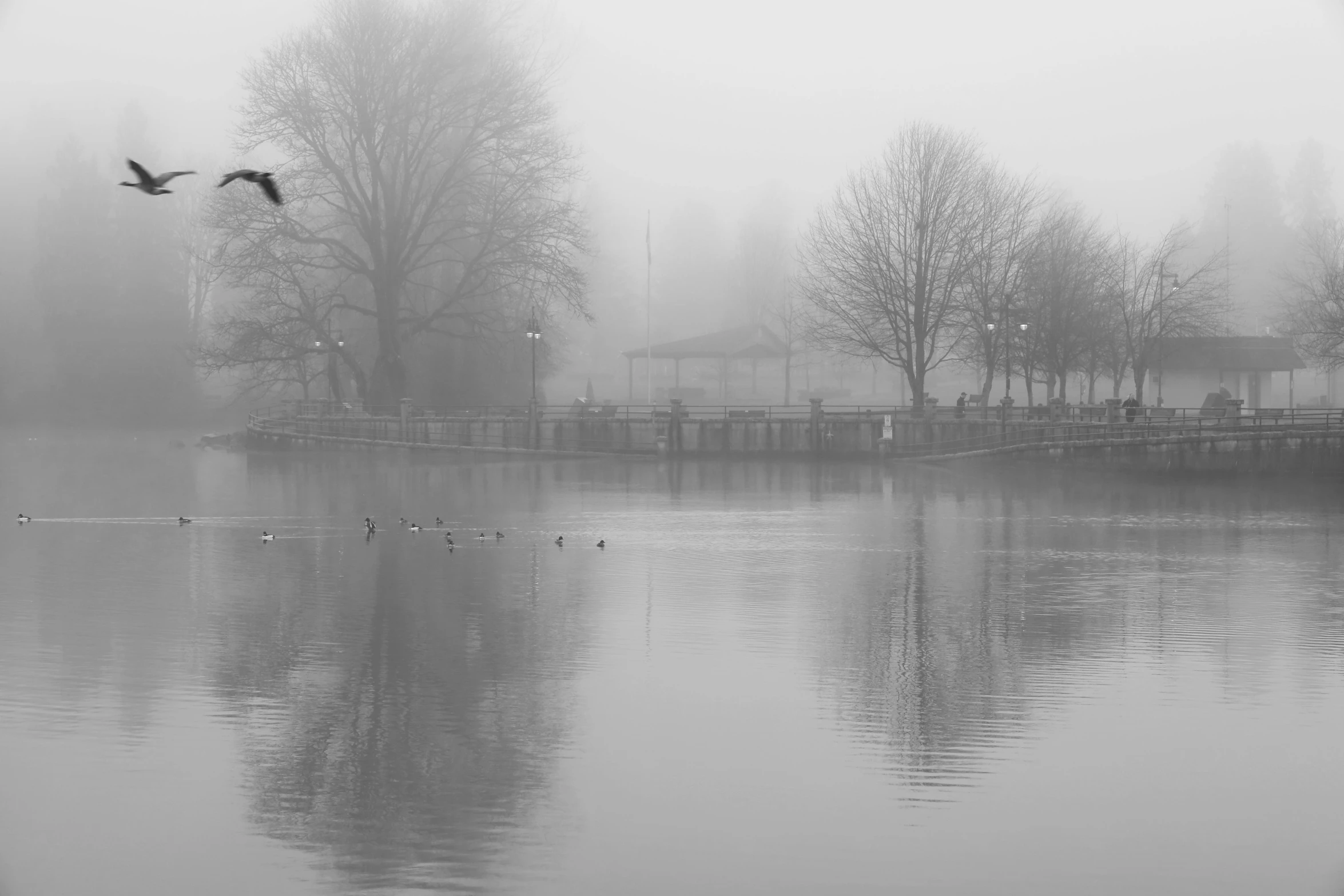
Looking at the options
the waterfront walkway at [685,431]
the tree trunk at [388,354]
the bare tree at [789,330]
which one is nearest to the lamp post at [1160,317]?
the waterfront walkway at [685,431]

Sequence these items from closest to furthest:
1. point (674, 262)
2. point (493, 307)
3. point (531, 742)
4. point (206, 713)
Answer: point (531, 742), point (206, 713), point (493, 307), point (674, 262)

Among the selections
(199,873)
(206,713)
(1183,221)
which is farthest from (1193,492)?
(1183,221)

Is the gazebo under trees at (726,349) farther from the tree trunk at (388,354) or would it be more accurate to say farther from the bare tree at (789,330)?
the tree trunk at (388,354)

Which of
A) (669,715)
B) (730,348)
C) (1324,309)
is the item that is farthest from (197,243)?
(669,715)

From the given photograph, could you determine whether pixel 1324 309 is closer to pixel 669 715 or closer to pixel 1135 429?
pixel 1135 429

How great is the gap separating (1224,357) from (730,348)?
2930cm

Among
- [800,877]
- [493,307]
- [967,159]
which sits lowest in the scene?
[800,877]

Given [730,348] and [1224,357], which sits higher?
[730,348]

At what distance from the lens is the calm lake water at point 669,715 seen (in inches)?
467

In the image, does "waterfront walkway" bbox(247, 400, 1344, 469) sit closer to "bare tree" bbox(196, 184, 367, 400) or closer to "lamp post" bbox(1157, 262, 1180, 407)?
"bare tree" bbox(196, 184, 367, 400)

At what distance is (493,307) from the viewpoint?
6581cm

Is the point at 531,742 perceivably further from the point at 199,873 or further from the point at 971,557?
the point at 971,557

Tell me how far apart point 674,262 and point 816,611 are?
120 m

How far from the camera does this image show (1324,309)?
2416 inches
